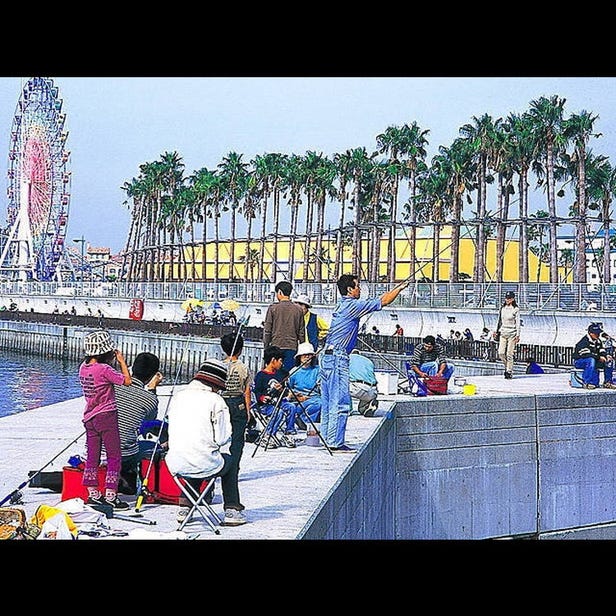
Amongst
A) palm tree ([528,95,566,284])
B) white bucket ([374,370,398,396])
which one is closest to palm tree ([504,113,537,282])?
palm tree ([528,95,566,284])

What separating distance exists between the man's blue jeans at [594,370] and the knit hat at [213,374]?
9.81m

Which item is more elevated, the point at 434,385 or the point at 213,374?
the point at 213,374

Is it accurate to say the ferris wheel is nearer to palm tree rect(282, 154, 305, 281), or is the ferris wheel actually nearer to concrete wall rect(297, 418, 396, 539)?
palm tree rect(282, 154, 305, 281)

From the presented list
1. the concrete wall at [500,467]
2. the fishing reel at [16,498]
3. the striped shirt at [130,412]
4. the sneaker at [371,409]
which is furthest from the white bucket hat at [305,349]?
the fishing reel at [16,498]

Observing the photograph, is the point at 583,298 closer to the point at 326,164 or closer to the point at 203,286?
the point at 203,286

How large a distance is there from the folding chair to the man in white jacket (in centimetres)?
4

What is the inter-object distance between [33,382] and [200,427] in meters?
45.5

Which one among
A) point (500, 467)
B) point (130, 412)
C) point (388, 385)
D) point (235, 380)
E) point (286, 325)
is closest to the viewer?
point (130, 412)

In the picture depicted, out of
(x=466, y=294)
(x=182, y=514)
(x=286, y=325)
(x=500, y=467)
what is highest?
(x=466, y=294)

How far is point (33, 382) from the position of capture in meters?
50.7

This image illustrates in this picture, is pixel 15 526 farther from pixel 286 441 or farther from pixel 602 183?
pixel 602 183

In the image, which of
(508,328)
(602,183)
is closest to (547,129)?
(602,183)

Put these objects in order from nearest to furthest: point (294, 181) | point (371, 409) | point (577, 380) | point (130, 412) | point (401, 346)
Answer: point (130, 412) < point (371, 409) < point (577, 380) < point (401, 346) < point (294, 181)
